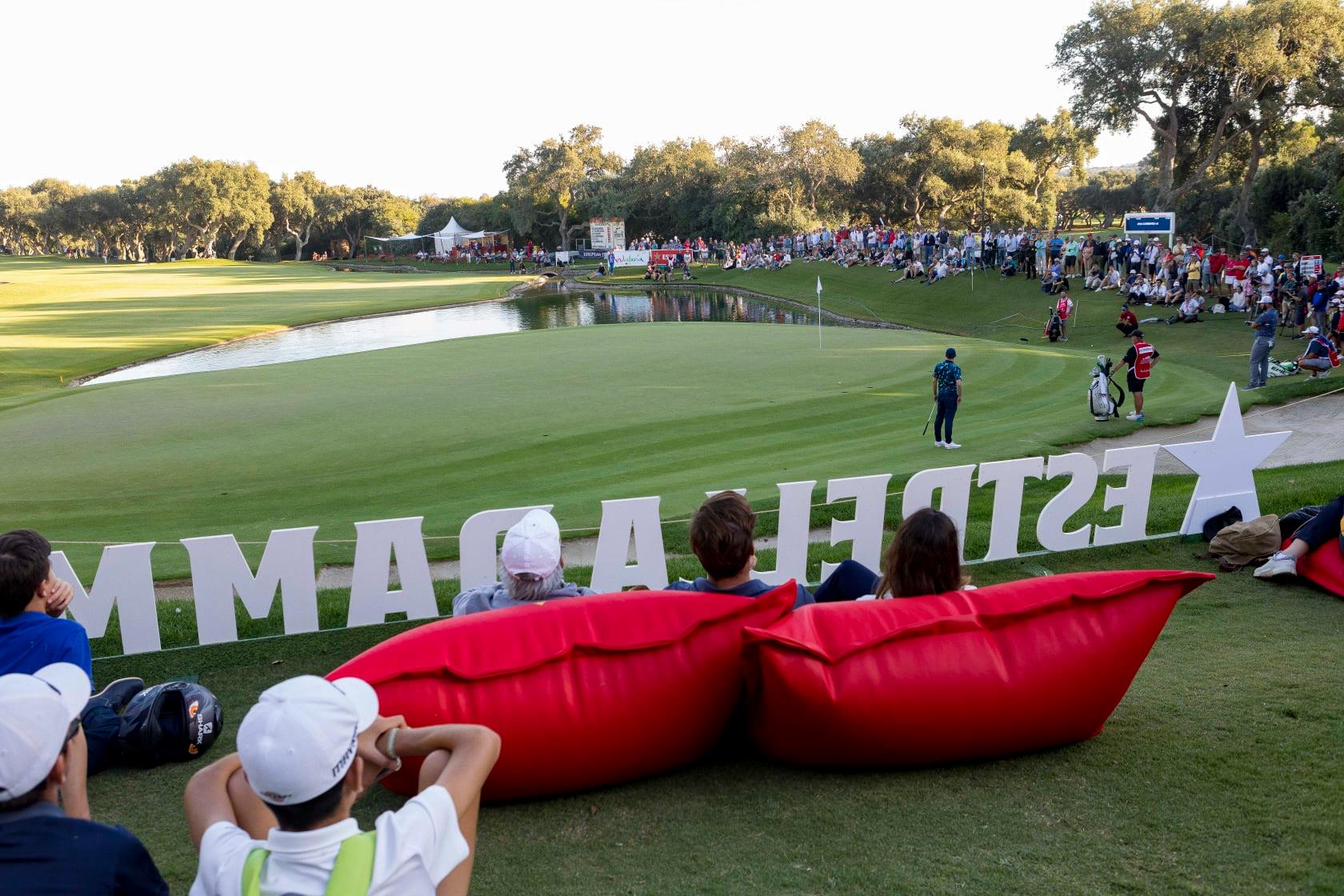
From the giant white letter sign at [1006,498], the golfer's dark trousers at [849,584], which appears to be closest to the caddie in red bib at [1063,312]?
the giant white letter sign at [1006,498]

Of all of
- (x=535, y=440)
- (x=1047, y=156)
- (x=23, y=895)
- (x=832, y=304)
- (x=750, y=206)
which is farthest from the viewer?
(x=1047, y=156)

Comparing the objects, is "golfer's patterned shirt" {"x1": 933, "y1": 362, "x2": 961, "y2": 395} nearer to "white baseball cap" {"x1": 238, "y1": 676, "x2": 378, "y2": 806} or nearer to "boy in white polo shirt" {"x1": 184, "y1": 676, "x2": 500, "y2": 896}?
"boy in white polo shirt" {"x1": 184, "y1": 676, "x2": 500, "y2": 896}

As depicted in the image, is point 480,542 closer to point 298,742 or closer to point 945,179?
point 298,742

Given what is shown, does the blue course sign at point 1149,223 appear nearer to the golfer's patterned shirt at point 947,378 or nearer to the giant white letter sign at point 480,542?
the golfer's patterned shirt at point 947,378

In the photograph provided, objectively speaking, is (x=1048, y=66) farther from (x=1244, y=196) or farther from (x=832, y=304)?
(x=832, y=304)

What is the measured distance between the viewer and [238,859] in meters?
2.39

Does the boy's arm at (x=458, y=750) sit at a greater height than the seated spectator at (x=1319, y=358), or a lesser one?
greater

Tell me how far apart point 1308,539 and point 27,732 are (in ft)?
24.7

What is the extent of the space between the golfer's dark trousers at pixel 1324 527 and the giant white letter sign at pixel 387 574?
20.4 ft

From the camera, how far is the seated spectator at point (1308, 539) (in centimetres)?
686

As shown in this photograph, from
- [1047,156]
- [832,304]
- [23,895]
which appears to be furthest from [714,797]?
[1047,156]

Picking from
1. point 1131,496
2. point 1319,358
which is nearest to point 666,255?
point 1319,358

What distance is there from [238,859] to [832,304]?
44.1m

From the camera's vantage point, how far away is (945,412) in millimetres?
14266
